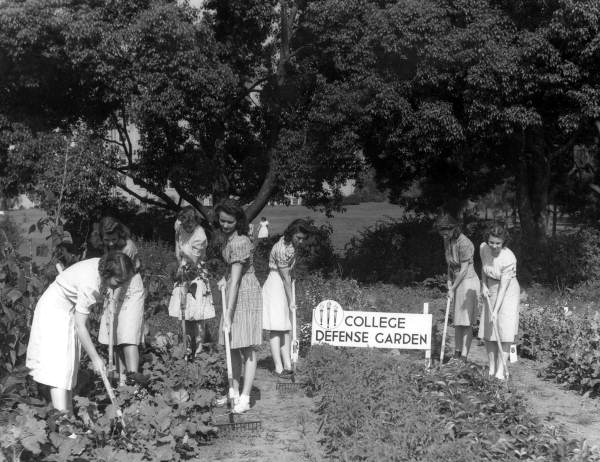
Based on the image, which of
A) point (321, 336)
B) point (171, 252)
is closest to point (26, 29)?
point (171, 252)

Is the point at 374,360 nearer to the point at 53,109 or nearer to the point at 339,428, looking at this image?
the point at 339,428

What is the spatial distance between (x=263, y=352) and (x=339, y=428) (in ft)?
11.2

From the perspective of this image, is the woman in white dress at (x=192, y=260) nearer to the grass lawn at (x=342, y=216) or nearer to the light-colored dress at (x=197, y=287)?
the light-colored dress at (x=197, y=287)

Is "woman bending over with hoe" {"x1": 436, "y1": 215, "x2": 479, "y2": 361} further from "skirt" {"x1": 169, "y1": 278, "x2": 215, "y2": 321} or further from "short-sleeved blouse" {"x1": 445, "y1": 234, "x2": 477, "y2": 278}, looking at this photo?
"skirt" {"x1": 169, "y1": 278, "x2": 215, "y2": 321}

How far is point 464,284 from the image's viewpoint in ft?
25.0

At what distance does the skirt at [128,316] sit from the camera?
5965 millimetres

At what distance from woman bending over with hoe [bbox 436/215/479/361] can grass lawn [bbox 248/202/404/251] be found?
17.8 m

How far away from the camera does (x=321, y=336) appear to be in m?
7.32

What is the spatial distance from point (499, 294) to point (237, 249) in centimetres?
240

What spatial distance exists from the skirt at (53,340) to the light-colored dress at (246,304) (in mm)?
1475

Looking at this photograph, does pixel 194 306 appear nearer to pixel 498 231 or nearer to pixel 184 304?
pixel 184 304

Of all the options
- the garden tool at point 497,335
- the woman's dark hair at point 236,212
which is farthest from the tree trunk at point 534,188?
the woman's dark hair at point 236,212

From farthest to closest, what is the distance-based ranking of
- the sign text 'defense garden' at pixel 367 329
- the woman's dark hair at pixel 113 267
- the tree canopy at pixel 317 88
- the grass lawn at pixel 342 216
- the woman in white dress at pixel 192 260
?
the grass lawn at pixel 342 216, the tree canopy at pixel 317 88, the sign text 'defense garden' at pixel 367 329, the woman in white dress at pixel 192 260, the woman's dark hair at pixel 113 267

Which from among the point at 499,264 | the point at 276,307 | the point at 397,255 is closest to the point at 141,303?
the point at 276,307
